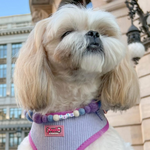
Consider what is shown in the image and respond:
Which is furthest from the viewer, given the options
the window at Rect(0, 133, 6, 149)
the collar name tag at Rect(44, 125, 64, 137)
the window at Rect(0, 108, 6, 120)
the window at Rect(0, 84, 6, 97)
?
the window at Rect(0, 84, 6, 97)

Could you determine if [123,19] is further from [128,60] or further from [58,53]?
[58,53]

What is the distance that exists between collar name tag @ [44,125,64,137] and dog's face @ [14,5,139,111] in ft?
0.53

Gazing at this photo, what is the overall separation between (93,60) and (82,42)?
→ 14 cm

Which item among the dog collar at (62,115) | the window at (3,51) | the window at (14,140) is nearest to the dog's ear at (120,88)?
the dog collar at (62,115)

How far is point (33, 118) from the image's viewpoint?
1863 millimetres

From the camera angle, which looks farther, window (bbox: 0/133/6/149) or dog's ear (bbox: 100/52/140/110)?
window (bbox: 0/133/6/149)

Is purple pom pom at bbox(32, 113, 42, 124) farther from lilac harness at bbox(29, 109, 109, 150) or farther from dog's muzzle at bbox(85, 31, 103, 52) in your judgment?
dog's muzzle at bbox(85, 31, 103, 52)

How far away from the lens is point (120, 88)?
188cm

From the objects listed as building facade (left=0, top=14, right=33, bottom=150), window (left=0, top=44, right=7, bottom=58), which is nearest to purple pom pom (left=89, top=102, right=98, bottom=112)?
building facade (left=0, top=14, right=33, bottom=150)

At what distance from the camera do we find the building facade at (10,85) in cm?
3459

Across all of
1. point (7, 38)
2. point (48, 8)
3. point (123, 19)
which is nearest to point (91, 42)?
point (123, 19)

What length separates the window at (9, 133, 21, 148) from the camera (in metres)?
34.6

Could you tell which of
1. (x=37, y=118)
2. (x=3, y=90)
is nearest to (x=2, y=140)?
(x=3, y=90)

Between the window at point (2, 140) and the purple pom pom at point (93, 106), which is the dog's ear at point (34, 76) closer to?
the purple pom pom at point (93, 106)
